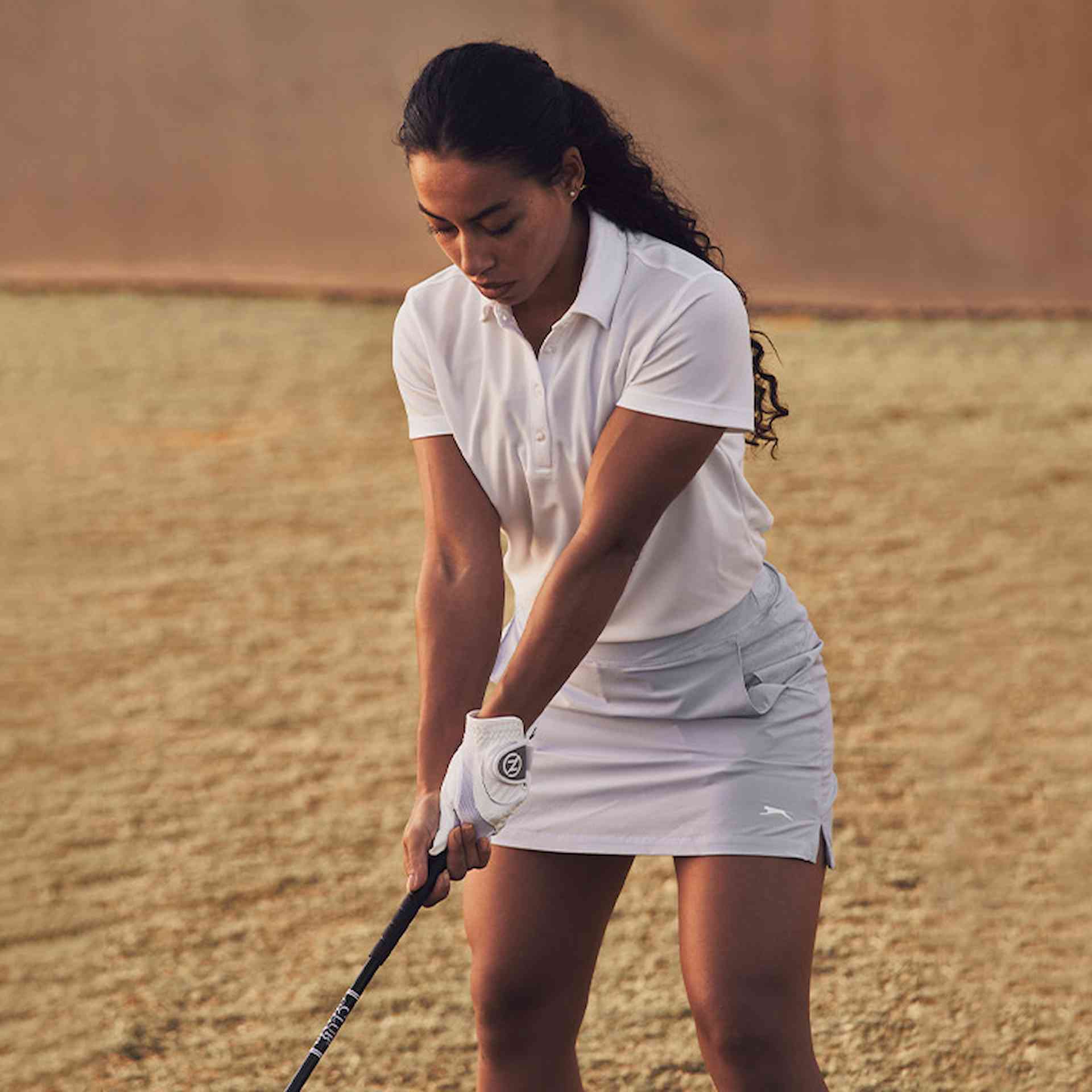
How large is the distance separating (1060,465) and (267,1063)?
4.60 meters

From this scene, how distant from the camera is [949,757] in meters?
4.65

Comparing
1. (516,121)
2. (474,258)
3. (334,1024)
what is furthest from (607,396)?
(334,1024)

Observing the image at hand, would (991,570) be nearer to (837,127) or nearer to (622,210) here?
(622,210)

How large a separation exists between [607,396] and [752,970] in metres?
0.75

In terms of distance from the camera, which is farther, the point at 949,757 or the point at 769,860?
the point at 949,757

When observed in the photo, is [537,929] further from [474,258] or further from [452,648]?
[474,258]

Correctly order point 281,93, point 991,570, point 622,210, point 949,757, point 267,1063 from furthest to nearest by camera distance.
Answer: point 281,93 → point 991,570 → point 949,757 → point 267,1063 → point 622,210

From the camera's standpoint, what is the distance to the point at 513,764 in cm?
231

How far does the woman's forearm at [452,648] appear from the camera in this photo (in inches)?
98.0

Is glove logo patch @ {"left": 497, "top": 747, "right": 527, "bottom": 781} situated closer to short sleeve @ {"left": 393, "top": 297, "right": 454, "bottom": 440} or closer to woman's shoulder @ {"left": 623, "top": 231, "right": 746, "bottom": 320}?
short sleeve @ {"left": 393, "top": 297, "right": 454, "bottom": 440}

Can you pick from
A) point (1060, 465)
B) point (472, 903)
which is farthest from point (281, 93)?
point (472, 903)

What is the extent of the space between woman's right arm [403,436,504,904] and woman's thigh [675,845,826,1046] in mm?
407

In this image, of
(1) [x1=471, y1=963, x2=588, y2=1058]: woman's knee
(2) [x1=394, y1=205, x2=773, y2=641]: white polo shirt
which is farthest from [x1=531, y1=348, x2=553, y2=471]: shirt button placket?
(1) [x1=471, y1=963, x2=588, y2=1058]: woman's knee

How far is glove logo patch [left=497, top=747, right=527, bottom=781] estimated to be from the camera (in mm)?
2299
